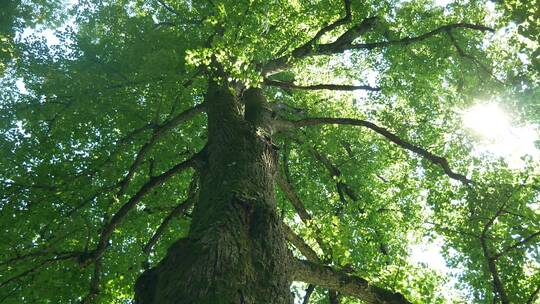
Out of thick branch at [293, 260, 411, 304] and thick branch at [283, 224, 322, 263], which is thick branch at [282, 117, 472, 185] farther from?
thick branch at [293, 260, 411, 304]


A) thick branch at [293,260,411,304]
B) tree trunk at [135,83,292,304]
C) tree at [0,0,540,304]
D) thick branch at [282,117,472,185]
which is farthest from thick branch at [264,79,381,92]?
thick branch at [293,260,411,304]

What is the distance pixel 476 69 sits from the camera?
833cm

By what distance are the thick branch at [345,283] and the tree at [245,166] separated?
0.02 m

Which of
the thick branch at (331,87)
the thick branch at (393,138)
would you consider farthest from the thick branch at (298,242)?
the thick branch at (331,87)

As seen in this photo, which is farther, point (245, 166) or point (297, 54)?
point (297, 54)

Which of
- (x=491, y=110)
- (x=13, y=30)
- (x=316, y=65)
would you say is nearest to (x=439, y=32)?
→ (x=491, y=110)

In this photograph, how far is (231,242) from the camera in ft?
10.5

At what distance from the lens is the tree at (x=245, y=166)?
4.03 m

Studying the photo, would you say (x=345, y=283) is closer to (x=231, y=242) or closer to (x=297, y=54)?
(x=231, y=242)

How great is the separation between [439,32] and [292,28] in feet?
10.9

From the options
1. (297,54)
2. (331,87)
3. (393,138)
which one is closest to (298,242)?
(393,138)

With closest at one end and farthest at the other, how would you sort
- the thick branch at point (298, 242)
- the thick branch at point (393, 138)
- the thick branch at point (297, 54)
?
the thick branch at point (298, 242) < the thick branch at point (393, 138) < the thick branch at point (297, 54)

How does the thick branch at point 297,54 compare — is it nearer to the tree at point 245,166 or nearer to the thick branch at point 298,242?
the tree at point 245,166

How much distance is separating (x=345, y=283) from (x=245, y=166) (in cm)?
166
